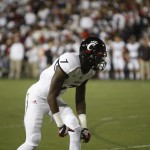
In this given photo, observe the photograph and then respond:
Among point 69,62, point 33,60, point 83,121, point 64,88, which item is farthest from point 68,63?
point 33,60

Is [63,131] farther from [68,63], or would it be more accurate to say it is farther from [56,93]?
[68,63]

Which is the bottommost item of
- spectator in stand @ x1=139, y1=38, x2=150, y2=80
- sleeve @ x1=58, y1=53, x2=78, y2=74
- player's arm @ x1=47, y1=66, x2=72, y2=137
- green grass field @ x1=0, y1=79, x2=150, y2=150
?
green grass field @ x1=0, y1=79, x2=150, y2=150

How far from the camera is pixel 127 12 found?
62.5 feet

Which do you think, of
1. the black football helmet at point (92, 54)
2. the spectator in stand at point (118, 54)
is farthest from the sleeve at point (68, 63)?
the spectator in stand at point (118, 54)

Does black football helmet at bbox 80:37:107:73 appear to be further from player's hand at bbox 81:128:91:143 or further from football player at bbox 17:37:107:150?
player's hand at bbox 81:128:91:143

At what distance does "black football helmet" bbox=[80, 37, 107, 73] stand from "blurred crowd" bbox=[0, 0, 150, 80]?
478 inches

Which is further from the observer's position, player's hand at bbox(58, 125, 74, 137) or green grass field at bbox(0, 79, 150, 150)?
green grass field at bbox(0, 79, 150, 150)

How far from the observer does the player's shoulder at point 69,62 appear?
506 centimetres

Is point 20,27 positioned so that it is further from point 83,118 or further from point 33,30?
point 83,118

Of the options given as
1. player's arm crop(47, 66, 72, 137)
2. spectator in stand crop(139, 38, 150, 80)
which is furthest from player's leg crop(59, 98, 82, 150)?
spectator in stand crop(139, 38, 150, 80)

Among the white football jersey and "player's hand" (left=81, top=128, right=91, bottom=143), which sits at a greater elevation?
the white football jersey

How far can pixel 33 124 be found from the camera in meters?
5.24

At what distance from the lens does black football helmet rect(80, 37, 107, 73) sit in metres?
5.11

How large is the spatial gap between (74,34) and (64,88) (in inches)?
538
